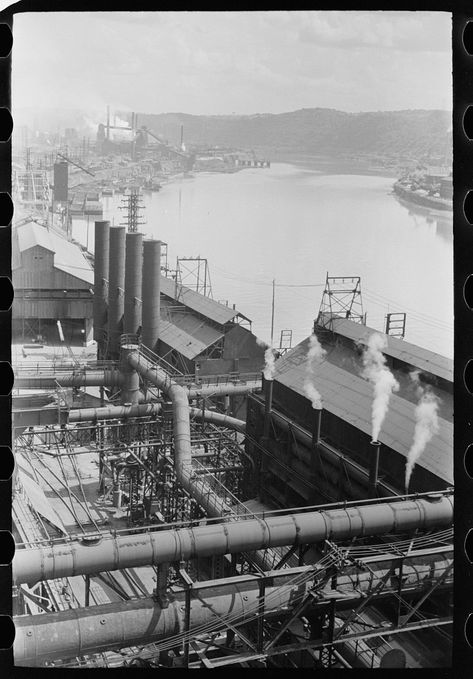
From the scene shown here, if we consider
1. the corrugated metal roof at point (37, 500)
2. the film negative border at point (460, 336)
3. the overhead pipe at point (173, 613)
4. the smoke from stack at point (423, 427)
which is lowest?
the corrugated metal roof at point (37, 500)

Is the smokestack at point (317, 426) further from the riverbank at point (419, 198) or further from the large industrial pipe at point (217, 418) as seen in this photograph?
the riverbank at point (419, 198)

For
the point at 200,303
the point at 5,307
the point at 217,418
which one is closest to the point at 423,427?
the point at 217,418

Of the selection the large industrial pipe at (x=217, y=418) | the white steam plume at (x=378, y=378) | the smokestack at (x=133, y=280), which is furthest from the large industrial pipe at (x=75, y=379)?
the white steam plume at (x=378, y=378)

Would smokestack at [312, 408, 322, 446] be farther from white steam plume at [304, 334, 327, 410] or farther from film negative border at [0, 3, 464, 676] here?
film negative border at [0, 3, 464, 676]

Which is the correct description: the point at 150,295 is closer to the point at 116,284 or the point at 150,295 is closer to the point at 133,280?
the point at 133,280

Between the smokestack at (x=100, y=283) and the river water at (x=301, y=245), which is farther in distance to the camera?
the smokestack at (x=100, y=283)
